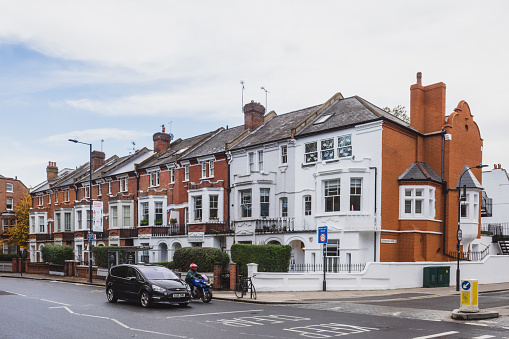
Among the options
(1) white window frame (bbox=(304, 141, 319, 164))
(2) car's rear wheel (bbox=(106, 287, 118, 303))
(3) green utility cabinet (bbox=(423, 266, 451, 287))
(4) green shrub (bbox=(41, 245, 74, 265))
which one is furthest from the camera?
(4) green shrub (bbox=(41, 245, 74, 265))

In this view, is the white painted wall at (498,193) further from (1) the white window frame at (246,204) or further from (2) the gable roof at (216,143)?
(1) the white window frame at (246,204)

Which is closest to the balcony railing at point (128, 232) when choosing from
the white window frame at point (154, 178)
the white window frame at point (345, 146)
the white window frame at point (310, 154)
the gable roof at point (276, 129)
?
the white window frame at point (154, 178)

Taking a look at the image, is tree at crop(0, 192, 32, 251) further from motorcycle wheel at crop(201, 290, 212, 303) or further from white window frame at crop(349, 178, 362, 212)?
motorcycle wheel at crop(201, 290, 212, 303)

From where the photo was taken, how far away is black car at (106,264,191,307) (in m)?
17.5

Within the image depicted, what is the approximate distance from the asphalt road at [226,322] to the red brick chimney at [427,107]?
15249 mm

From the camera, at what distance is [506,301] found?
65.2 ft

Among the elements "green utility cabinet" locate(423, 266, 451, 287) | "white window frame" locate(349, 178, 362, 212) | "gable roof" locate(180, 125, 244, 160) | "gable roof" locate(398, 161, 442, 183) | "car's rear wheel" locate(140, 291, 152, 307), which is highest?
"gable roof" locate(180, 125, 244, 160)

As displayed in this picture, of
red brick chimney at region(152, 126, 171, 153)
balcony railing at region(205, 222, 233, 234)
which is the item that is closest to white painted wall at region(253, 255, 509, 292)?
balcony railing at region(205, 222, 233, 234)

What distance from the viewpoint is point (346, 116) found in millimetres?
30859

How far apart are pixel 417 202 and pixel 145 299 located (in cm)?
1798

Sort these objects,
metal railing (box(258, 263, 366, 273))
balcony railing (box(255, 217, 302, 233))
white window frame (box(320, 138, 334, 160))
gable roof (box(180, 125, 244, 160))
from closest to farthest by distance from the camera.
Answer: metal railing (box(258, 263, 366, 273)) < white window frame (box(320, 138, 334, 160)) < balcony railing (box(255, 217, 302, 233)) < gable roof (box(180, 125, 244, 160))

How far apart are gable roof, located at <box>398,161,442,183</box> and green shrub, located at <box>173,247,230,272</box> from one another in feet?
39.6

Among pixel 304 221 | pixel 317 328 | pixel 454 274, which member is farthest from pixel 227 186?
pixel 317 328

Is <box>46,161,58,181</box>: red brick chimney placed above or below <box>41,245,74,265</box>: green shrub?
above
